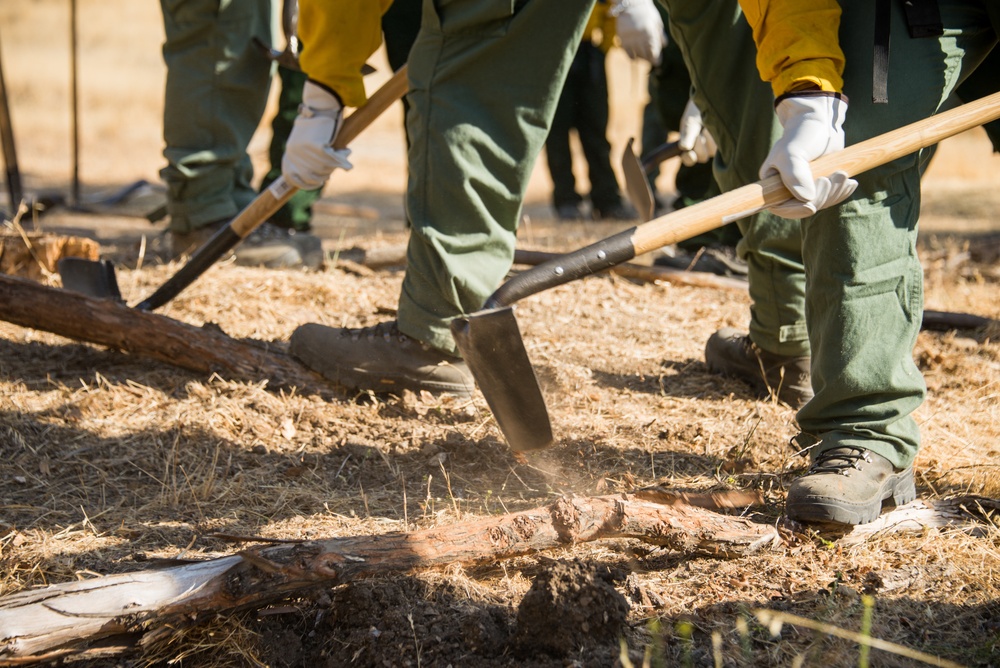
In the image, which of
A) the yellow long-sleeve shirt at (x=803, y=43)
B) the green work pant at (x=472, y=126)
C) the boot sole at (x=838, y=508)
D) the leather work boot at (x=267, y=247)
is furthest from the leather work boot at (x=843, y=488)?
the leather work boot at (x=267, y=247)

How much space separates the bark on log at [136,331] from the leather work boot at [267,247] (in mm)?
1249

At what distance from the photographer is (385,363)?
9.32ft

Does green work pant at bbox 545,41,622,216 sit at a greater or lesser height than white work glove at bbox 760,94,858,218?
lesser

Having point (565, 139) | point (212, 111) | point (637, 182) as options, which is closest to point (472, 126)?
point (637, 182)

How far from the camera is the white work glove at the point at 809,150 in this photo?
200 centimetres

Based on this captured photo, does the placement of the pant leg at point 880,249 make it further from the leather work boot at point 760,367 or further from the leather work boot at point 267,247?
the leather work boot at point 267,247

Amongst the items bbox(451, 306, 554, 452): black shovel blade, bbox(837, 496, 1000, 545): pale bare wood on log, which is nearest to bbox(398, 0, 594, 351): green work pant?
bbox(451, 306, 554, 452): black shovel blade

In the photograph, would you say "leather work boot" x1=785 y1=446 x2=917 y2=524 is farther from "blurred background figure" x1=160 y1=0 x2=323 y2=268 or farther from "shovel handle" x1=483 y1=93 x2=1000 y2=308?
"blurred background figure" x1=160 y1=0 x2=323 y2=268

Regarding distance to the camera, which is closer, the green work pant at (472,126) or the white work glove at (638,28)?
the green work pant at (472,126)

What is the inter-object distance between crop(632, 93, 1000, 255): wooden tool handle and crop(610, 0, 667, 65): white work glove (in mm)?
1839

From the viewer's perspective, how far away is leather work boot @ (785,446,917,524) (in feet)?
6.62

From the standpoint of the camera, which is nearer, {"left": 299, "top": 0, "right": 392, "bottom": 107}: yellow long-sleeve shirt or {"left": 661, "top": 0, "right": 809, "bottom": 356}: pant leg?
{"left": 661, "top": 0, "right": 809, "bottom": 356}: pant leg

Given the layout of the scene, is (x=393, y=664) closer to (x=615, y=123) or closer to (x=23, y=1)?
(x=615, y=123)

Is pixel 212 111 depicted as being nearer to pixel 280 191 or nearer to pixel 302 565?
pixel 280 191
